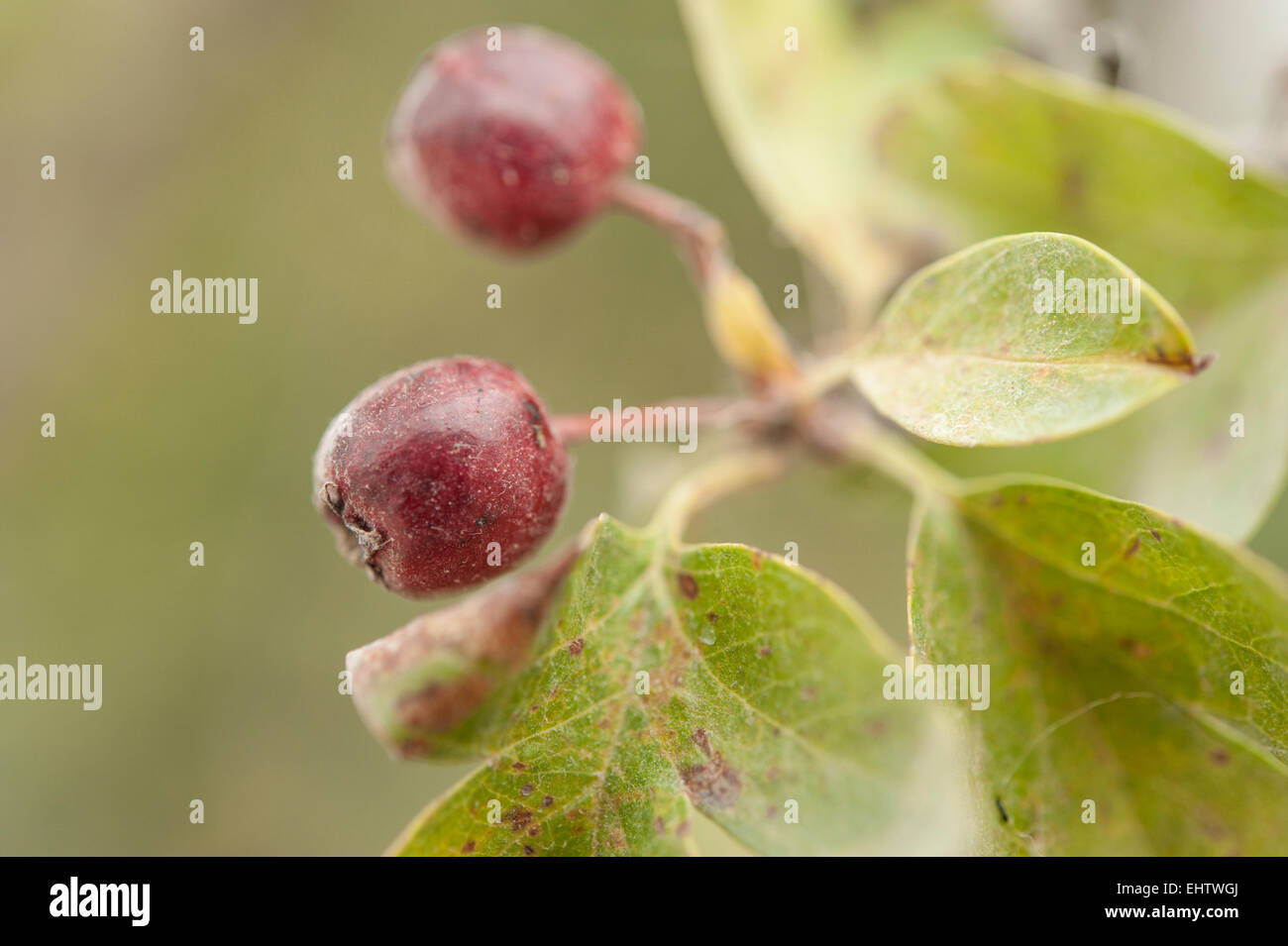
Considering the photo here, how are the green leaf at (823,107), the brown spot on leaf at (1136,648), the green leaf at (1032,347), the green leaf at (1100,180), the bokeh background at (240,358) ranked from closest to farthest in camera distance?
1. the green leaf at (1032,347)
2. the brown spot on leaf at (1136,648)
3. the green leaf at (1100,180)
4. the green leaf at (823,107)
5. the bokeh background at (240,358)

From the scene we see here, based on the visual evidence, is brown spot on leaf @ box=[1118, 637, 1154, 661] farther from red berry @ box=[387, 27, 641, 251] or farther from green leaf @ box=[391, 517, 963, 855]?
red berry @ box=[387, 27, 641, 251]

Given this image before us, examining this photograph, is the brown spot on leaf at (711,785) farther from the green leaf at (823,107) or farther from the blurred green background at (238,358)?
the blurred green background at (238,358)

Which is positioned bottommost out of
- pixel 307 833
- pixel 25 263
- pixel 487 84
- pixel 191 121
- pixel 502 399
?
pixel 307 833

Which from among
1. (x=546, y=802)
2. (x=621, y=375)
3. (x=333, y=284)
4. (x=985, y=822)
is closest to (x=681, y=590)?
(x=546, y=802)

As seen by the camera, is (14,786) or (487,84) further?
(14,786)

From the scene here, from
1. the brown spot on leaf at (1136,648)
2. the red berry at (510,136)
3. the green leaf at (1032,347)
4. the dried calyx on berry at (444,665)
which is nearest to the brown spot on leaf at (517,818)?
the dried calyx on berry at (444,665)

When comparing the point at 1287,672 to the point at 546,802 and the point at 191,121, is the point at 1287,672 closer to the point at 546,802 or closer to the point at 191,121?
the point at 546,802
